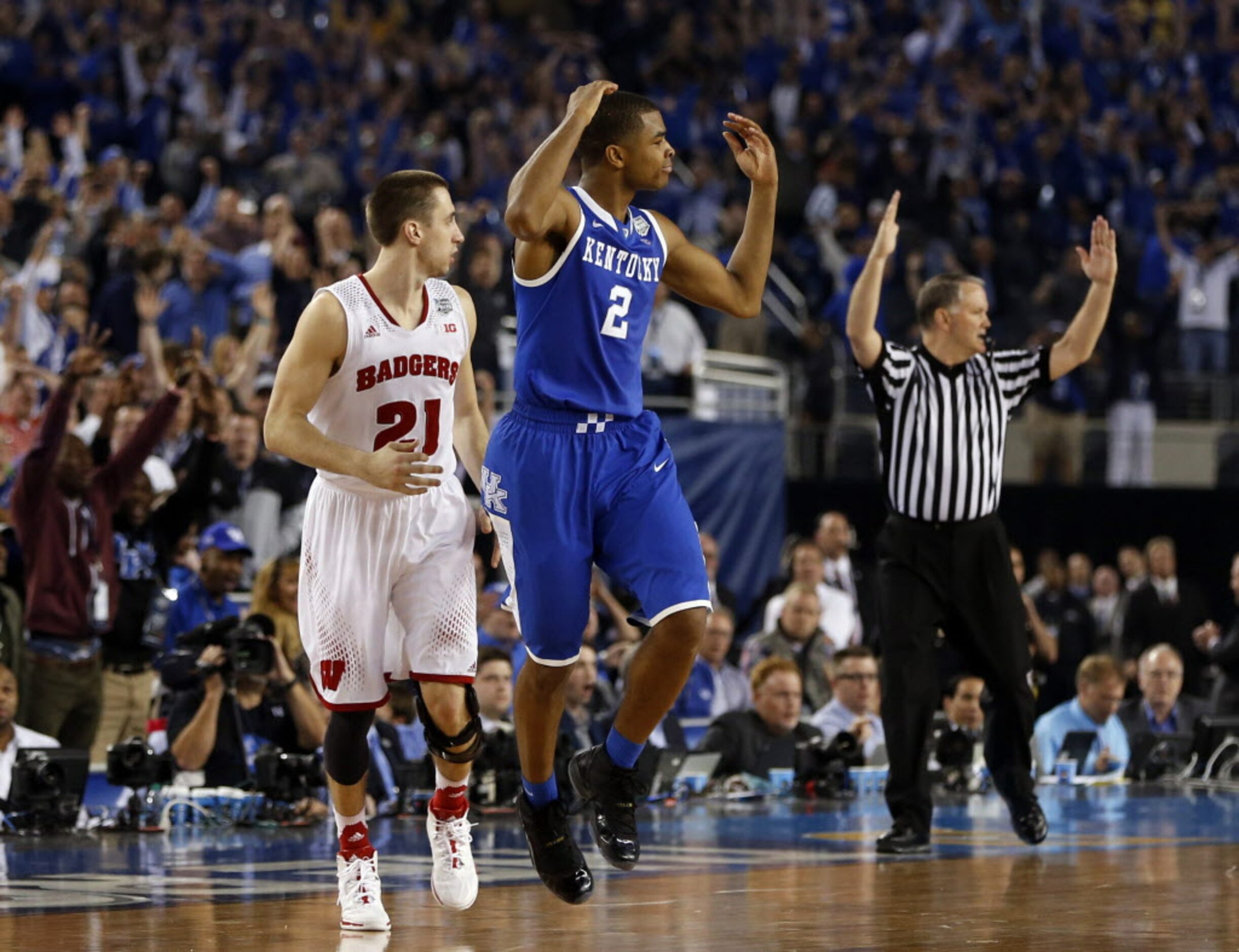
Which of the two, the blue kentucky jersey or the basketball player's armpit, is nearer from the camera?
the basketball player's armpit

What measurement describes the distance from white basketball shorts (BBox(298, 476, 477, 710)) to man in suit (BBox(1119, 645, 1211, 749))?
7752 mm

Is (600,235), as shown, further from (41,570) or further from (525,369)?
(41,570)

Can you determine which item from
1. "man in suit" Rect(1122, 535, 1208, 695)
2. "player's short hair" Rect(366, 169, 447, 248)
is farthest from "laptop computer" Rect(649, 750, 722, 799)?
"man in suit" Rect(1122, 535, 1208, 695)

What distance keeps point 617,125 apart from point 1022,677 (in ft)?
11.2

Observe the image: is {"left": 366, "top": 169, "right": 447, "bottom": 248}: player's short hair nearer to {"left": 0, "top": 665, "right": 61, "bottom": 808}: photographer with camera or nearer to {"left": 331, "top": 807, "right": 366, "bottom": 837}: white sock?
{"left": 331, "top": 807, "right": 366, "bottom": 837}: white sock

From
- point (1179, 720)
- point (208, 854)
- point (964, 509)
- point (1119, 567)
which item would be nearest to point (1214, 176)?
point (1119, 567)

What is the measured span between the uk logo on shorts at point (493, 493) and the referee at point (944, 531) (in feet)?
8.71

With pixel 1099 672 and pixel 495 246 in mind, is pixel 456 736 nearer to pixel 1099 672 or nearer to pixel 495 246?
pixel 1099 672

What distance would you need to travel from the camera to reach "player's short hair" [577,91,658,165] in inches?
256

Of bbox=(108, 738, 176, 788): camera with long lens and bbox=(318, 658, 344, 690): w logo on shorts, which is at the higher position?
bbox=(318, 658, 344, 690): w logo on shorts

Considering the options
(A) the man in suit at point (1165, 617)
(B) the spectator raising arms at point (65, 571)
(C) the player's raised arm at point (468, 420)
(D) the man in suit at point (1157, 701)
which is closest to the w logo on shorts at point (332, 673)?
(C) the player's raised arm at point (468, 420)

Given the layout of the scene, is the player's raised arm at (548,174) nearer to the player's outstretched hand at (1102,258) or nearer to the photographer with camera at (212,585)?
the player's outstretched hand at (1102,258)

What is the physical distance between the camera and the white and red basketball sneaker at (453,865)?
21.6 feet

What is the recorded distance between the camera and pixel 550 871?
6.52 m
